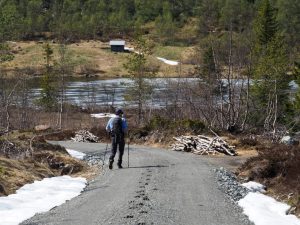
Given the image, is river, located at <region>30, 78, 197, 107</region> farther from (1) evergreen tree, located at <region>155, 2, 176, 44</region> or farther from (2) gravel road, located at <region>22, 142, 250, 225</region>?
(1) evergreen tree, located at <region>155, 2, 176, 44</region>

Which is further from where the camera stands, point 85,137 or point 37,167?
point 85,137

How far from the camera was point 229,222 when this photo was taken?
10.4 m

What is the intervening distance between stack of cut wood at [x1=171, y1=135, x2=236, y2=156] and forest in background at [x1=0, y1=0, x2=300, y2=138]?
3954mm

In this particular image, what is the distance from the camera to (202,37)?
386 ft

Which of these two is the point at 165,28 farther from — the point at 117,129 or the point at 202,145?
the point at 117,129

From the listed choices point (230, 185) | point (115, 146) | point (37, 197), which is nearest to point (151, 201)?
point (37, 197)

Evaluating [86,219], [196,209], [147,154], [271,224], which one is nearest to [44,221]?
[86,219]

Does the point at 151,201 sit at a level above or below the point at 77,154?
above

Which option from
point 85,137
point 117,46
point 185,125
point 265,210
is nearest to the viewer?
point 265,210

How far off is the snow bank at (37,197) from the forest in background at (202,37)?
14.3 meters

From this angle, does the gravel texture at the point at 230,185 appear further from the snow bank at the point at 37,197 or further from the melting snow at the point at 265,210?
the snow bank at the point at 37,197

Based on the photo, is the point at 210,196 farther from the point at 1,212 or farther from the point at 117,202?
the point at 1,212

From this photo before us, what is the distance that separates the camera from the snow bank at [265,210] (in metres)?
10.7

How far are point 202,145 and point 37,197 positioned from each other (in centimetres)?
1283
